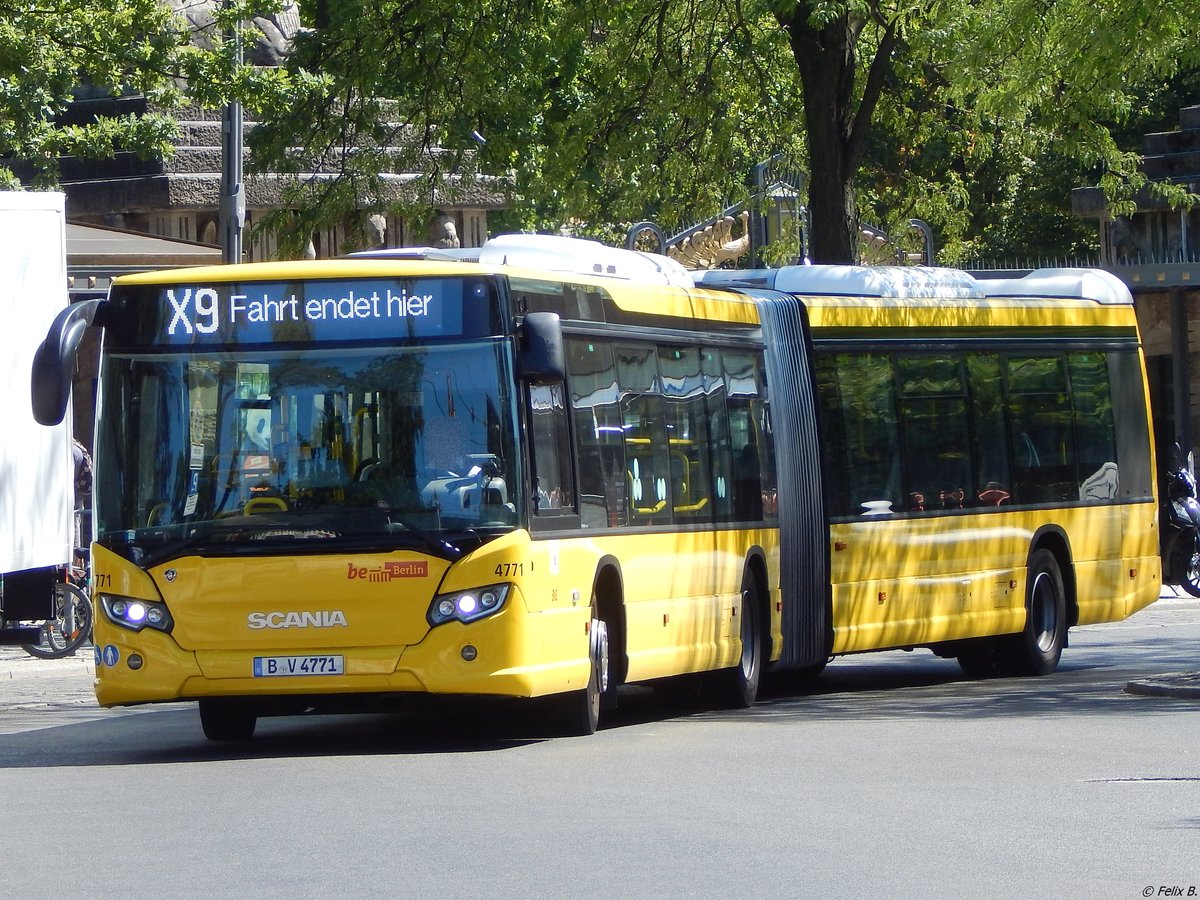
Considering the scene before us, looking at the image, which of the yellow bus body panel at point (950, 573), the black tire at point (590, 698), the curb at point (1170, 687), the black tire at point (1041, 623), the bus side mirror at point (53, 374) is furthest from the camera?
the black tire at point (1041, 623)

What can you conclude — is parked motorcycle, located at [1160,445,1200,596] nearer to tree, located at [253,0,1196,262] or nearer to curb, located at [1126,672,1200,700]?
tree, located at [253,0,1196,262]

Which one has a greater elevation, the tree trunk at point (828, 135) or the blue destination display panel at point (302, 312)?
the tree trunk at point (828, 135)

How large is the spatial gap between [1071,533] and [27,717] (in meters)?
8.53

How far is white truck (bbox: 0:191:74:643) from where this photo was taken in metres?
15.2

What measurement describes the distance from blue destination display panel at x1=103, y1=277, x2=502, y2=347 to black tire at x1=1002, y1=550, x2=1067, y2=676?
771 centimetres

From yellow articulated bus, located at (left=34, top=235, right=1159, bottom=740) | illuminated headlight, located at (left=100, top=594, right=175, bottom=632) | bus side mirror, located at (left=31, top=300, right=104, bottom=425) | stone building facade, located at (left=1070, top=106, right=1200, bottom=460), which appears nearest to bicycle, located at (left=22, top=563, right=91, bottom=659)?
yellow articulated bus, located at (left=34, top=235, right=1159, bottom=740)

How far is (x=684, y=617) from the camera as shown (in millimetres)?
14648

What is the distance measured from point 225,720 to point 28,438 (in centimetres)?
311

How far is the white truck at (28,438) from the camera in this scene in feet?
49.9

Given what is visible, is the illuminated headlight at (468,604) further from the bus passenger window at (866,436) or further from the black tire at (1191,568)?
the black tire at (1191,568)

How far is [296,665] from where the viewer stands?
1215 cm

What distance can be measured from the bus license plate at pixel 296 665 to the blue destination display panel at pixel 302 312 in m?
1.69

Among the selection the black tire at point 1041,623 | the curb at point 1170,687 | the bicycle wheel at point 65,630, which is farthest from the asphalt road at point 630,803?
the bicycle wheel at point 65,630

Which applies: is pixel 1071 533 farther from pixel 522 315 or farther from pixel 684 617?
pixel 522 315
